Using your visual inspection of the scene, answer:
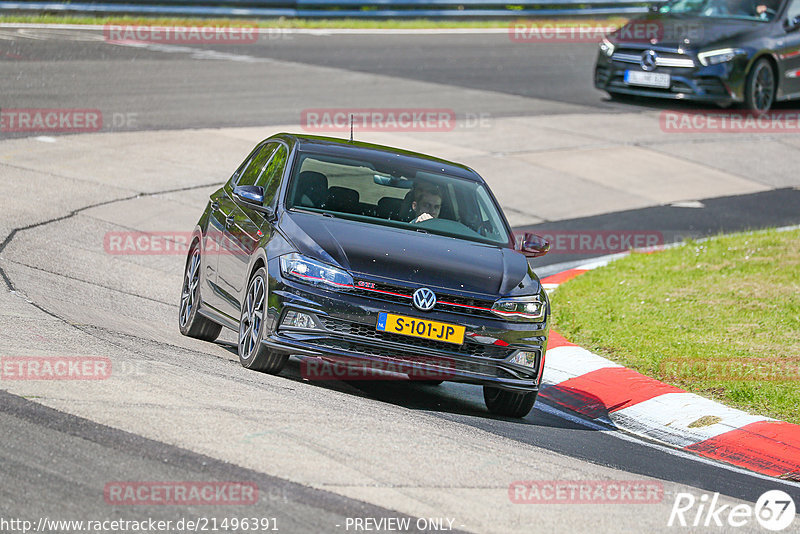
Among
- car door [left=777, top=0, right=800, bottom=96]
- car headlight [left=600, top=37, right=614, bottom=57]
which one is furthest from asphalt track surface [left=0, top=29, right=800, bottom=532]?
car headlight [left=600, top=37, right=614, bottom=57]

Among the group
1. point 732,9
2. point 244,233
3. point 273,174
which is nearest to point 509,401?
point 244,233

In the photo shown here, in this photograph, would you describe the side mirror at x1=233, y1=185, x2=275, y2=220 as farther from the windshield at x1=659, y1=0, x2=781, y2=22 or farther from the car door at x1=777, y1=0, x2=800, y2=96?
the windshield at x1=659, y1=0, x2=781, y2=22

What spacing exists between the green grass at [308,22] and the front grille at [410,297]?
19.6m

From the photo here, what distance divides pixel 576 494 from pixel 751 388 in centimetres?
341

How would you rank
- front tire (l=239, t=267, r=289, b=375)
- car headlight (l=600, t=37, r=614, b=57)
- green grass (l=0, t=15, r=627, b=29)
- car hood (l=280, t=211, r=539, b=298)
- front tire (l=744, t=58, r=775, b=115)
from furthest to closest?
green grass (l=0, t=15, r=627, b=29), car headlight (l=600, t=37, r=614, b=57), front tire (l=744, t=58, r=775, b=115), front tire (l=239, t=267, r=289, b=375), car hood (l=280, t=211, r=539, b=298)

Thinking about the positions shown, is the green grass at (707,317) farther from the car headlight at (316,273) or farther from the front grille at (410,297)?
the car headlight at (316,273)

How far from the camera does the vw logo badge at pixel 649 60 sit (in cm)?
2105

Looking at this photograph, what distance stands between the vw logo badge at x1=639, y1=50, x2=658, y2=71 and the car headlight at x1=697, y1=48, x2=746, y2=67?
74cm

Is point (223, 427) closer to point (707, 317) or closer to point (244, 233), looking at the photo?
point (244, 233)

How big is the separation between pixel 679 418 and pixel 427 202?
7.33 feet

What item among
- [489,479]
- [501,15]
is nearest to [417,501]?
[489,479]

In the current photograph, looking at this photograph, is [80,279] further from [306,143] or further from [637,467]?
[637,467]

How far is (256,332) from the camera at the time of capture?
8.07m

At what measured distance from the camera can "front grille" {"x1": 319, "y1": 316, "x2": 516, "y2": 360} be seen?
765 centimetres
